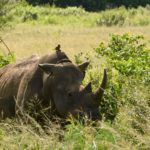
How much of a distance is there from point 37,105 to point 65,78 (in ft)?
2.29

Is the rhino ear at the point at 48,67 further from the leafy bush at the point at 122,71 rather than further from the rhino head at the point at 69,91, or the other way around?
the leafy bush at the point at 122,71

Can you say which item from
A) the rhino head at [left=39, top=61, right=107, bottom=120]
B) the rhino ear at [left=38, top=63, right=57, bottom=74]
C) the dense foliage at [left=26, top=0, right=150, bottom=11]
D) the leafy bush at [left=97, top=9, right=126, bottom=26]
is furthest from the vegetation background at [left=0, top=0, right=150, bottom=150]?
the dense foliage at [left=26, top=0, right=150, bottom=11]

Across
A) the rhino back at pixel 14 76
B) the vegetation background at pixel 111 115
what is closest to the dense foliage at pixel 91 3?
the vegetation background at pixel 111 115

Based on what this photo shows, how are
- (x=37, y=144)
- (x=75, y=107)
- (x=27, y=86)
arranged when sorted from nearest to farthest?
1. (x=37, y=144)
2. (x=75, y=107)
3. (x=27, y=86)

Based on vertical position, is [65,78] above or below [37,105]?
above

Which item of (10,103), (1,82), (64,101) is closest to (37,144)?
(64,101)

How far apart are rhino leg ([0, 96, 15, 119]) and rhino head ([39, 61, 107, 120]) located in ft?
3.36

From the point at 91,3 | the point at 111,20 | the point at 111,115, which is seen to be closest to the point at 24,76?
the point at 111,115

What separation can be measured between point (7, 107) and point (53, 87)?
1374mm

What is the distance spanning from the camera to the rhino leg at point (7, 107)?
24.6 feet

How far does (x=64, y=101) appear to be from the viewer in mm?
6266

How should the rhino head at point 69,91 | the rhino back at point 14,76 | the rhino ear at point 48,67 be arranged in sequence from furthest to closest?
the rhino back at point 14,76 < the rhino ear at point 48,67 < the rhino head at point 69,91

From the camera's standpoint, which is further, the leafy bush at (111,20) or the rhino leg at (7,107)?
the leafy bush at (111,20)

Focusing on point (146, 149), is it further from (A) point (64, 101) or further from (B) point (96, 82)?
(B) point (96, 82)
